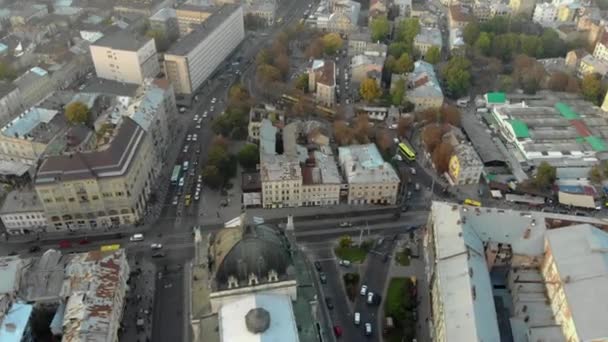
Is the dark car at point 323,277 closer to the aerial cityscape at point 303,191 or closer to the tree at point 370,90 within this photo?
the aerial cityscape at point 303,191

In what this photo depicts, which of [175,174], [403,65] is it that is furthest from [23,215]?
[403,65]

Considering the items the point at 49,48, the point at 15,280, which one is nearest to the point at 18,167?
the point at 15,280

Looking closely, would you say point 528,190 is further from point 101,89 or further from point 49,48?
point 49,48

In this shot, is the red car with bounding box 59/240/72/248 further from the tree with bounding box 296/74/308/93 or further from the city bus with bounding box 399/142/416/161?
the tree with bounding box 296/74/308/93

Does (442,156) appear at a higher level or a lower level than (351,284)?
higher

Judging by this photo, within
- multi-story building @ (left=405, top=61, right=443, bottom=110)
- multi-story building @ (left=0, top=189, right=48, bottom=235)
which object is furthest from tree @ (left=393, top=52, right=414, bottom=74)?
multi-story building @ (left=0, top=189, right=48, bottom=235)

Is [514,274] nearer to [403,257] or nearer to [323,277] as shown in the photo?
[403,257]

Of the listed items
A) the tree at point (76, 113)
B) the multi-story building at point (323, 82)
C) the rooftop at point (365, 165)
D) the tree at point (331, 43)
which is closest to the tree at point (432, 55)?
the tree at point (331, 43)
